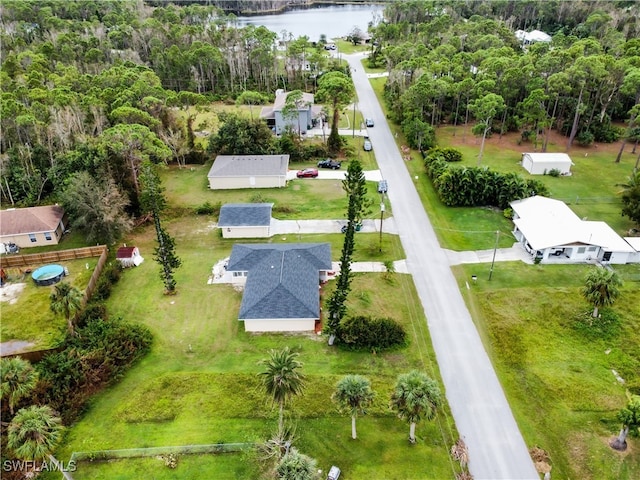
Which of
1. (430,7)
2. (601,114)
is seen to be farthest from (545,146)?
(430,7)

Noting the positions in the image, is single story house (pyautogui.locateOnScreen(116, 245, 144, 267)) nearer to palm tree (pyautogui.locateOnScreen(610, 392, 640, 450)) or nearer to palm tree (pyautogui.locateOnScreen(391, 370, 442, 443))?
palm tree (pyautogui.locateOnScreen(391, 370, 442, 443))

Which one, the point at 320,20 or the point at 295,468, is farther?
the point at 320,20

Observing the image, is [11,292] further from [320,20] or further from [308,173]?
[320,20]

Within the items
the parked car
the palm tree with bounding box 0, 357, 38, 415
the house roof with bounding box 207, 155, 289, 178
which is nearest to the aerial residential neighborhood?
the palm tree with bounding box 0, 357, 38, 415

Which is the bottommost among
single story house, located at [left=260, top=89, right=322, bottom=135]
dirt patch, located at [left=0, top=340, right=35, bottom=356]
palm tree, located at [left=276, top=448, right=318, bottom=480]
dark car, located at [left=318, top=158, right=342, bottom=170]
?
dirt patch, located at [left=0, top=340, right=35, bottom=356]

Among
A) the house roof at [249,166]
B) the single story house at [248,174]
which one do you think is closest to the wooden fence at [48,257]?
the single story house at [248,174]

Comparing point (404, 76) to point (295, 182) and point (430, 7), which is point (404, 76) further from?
point (430, 7)

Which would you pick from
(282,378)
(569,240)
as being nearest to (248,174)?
(569,240)
